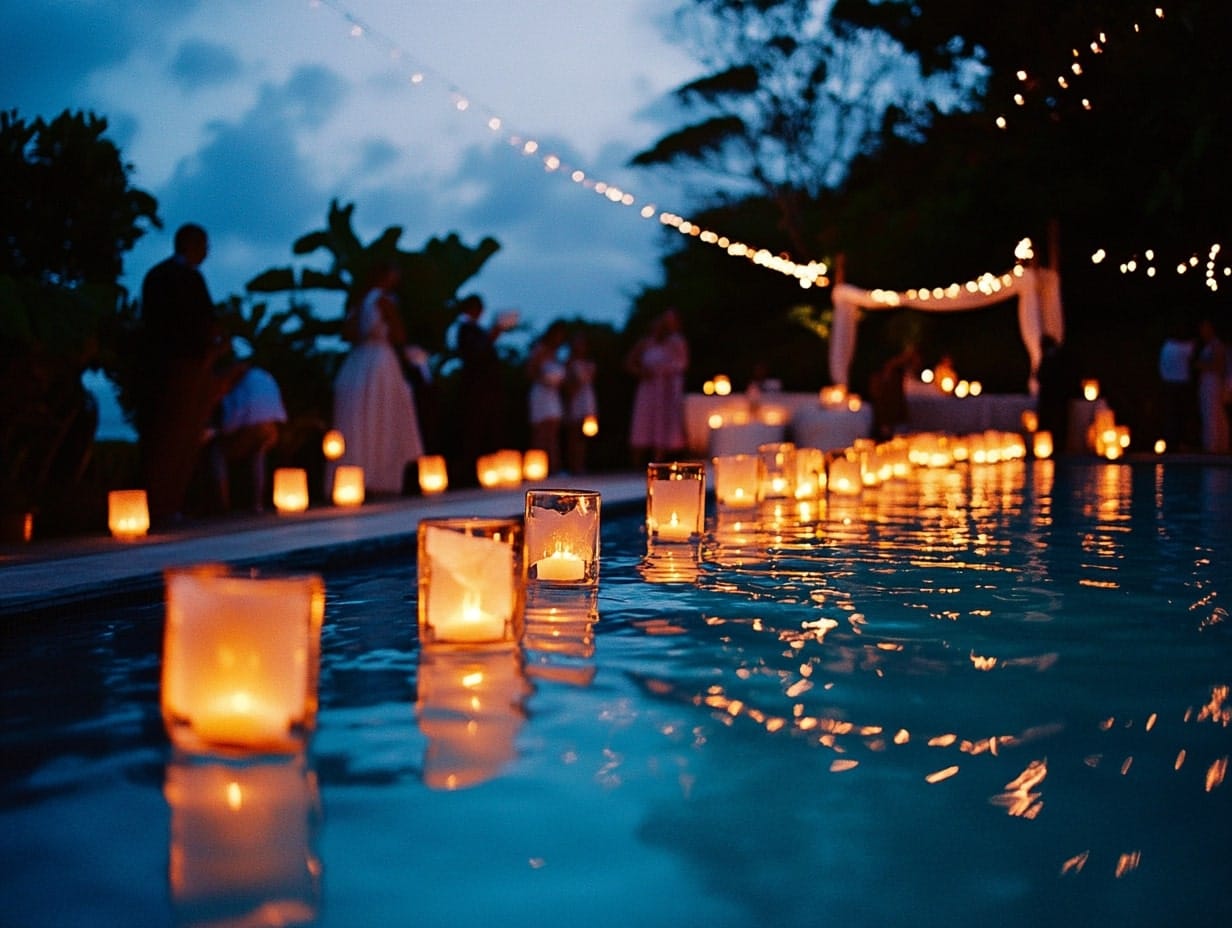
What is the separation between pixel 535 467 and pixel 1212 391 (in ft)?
30.3

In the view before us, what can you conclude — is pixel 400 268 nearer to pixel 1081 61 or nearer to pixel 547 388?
pixel 547 388

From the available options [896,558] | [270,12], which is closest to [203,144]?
[270,12]

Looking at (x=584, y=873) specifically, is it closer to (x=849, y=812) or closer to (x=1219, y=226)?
(x=849, y=812)

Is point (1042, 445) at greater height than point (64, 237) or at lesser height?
lesser

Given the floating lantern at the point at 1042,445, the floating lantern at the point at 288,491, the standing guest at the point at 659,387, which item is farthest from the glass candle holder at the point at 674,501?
the floating lantern at the point at 1042,445

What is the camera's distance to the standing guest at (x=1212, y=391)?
17953mm

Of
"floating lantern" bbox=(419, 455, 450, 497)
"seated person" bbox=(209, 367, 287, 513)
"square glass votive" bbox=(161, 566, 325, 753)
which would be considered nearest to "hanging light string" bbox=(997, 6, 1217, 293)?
"floating lantern" bbox=(419, 455, 450, 497)

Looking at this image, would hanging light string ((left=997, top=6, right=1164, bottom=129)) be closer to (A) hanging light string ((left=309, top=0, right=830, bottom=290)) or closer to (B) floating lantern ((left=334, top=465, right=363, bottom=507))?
(A) hanging light string ((left=309, top=0, right=830, bottom=290))

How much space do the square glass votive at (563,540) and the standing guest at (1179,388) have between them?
1449cm

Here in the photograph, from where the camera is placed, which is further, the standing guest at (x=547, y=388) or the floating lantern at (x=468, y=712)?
the standing guest at (x=547, y=388)

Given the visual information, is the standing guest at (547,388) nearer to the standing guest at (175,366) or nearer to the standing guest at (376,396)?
the standing guest at (376,396)

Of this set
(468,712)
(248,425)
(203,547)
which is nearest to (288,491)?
(248,425)

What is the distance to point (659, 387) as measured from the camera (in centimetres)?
1564

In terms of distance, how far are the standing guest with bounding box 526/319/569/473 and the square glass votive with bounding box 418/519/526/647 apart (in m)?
9.95
